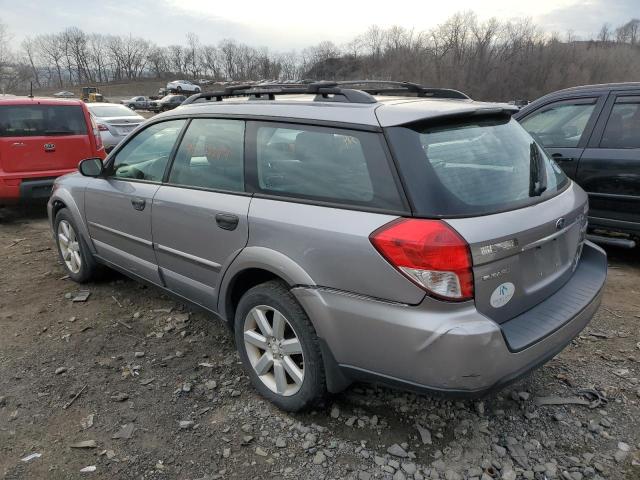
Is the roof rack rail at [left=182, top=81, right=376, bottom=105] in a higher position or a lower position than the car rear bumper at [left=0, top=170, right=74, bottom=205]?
higher

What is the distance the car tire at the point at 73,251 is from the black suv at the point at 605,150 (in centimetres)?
464

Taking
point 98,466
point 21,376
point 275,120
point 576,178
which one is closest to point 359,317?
point 275,120

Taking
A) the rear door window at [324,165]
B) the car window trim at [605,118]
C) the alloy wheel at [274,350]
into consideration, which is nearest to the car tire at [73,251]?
the alloy wheel at [274,350]

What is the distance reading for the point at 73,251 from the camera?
4594 millimetres

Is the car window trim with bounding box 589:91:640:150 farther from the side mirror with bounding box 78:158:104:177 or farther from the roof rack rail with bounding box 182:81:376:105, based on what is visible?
the side mirror with bounding box 78:158:104:177

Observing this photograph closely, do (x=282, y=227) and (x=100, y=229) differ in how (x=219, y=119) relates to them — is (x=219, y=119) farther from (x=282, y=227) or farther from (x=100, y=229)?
(x=100, y=229)

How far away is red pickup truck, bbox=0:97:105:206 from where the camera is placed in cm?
672

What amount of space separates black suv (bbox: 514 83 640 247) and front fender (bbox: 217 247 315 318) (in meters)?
3.61

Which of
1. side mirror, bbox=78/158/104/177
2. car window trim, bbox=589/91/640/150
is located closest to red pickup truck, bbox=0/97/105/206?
side mirror, bbox=78/158/104/177

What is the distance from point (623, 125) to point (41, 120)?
289 inches

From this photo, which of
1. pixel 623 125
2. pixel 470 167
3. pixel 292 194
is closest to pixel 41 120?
pixel 292 194

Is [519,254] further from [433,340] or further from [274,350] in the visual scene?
[274,350]

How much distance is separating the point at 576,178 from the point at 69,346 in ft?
15.6

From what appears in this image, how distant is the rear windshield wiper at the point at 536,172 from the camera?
98.3 inches
